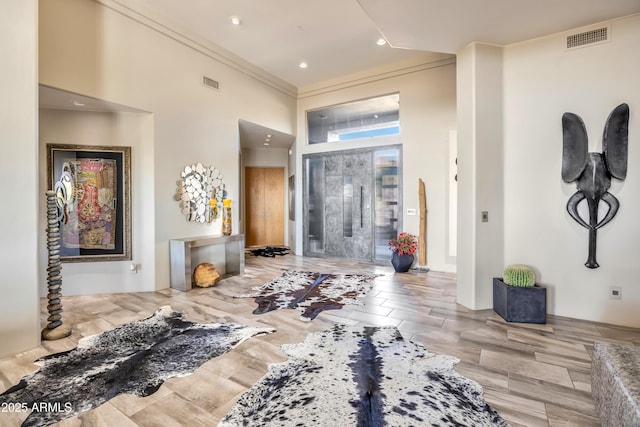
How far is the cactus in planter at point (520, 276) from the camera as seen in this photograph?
317cm

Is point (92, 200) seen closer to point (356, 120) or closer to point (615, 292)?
point (356, 120)

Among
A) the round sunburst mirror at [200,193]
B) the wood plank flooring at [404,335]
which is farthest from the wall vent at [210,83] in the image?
the wood plank flooring at [404,335]

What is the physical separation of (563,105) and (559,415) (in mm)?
3102

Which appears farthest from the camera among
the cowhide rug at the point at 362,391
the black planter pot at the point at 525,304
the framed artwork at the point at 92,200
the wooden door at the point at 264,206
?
the wooden door at the point at 264,206

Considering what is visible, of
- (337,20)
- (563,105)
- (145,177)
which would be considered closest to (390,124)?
(337,20)

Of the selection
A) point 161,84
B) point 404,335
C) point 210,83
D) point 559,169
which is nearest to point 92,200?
point 161,84

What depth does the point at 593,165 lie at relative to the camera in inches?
120

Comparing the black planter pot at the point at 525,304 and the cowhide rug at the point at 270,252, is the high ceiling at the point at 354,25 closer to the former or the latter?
the black planter pot at the point at 525,304

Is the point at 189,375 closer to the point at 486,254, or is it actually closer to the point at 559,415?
the point at 559,415

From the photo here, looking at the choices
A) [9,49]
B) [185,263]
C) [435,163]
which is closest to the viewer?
[9,49]

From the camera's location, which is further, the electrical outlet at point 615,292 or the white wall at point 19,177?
the electrical outlet at point 615,292

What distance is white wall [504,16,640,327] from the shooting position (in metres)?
2.95

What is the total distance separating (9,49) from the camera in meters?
2.43

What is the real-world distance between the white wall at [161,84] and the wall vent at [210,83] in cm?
7
